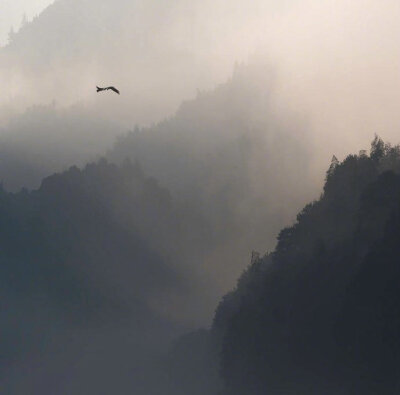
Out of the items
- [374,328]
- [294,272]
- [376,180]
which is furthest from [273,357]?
[376,180]

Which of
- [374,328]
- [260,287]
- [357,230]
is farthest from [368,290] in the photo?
[260,287]

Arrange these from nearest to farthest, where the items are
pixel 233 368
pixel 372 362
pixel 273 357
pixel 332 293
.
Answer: pixel 372 362
pixel 332 293
pixel 273 357
pixel 233 368

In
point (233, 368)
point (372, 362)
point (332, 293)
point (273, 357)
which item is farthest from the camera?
point (233, 368)

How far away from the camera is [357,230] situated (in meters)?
151

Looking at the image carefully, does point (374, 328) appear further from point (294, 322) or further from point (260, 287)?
point (260, 287)

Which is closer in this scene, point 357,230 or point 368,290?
point 368,290

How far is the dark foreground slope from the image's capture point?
13638 cm

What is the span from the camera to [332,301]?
14738 centimetres

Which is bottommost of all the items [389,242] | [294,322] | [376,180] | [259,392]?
[259,392]

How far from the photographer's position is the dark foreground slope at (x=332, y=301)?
136375mm

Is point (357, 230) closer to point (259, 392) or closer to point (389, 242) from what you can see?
point (389, 242)

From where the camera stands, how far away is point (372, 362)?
13438cm

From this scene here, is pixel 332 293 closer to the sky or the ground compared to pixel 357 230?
closer to the ground

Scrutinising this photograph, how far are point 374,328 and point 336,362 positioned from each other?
10446 mm
